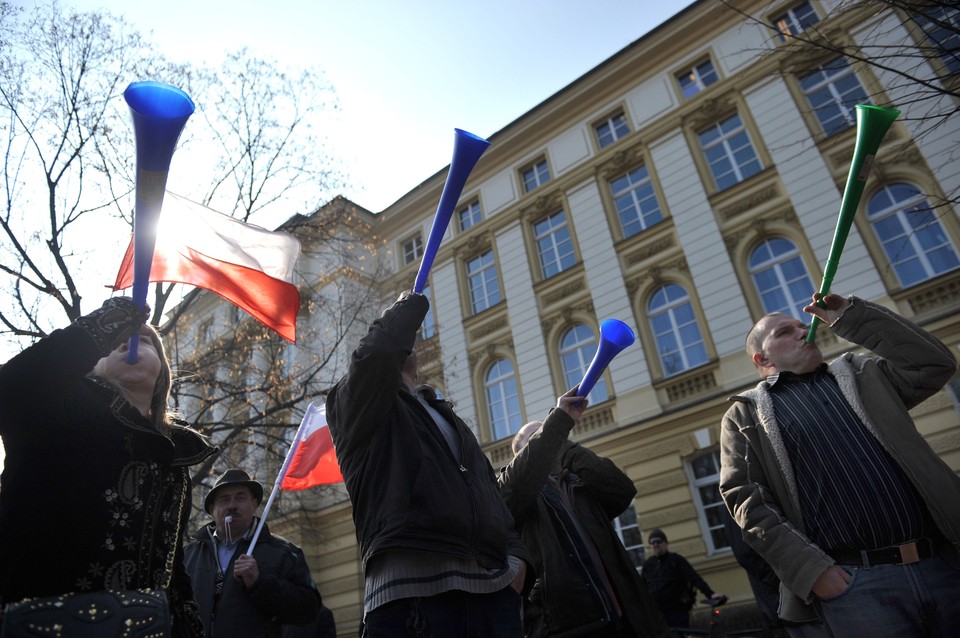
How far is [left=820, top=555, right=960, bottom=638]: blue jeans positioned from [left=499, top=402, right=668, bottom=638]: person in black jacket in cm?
127

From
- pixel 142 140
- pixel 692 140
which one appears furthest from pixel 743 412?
pixel 692 140

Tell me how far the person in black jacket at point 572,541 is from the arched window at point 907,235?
31.4ft

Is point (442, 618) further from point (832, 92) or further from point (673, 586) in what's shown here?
point (832, 92)

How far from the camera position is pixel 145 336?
2.28m

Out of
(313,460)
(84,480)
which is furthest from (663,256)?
(84,480)

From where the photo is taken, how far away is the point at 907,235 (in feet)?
34.7

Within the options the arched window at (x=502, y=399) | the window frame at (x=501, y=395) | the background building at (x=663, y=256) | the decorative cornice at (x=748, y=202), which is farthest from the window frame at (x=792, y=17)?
the arched window at (x=502, y=399)

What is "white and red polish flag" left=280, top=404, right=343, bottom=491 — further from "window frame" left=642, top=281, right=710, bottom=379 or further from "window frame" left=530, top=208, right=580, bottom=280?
"window frame" left=530, top=208, right=580, bottom=280

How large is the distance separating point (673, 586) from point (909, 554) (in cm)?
627

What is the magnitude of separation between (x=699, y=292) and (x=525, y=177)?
733 centimetres

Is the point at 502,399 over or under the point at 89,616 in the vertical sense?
over

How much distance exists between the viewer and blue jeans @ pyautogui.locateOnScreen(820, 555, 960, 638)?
7.06 ft

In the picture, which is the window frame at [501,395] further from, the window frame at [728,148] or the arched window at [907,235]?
the arched window at [907,235]

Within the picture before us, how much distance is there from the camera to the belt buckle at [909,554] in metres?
2.23
